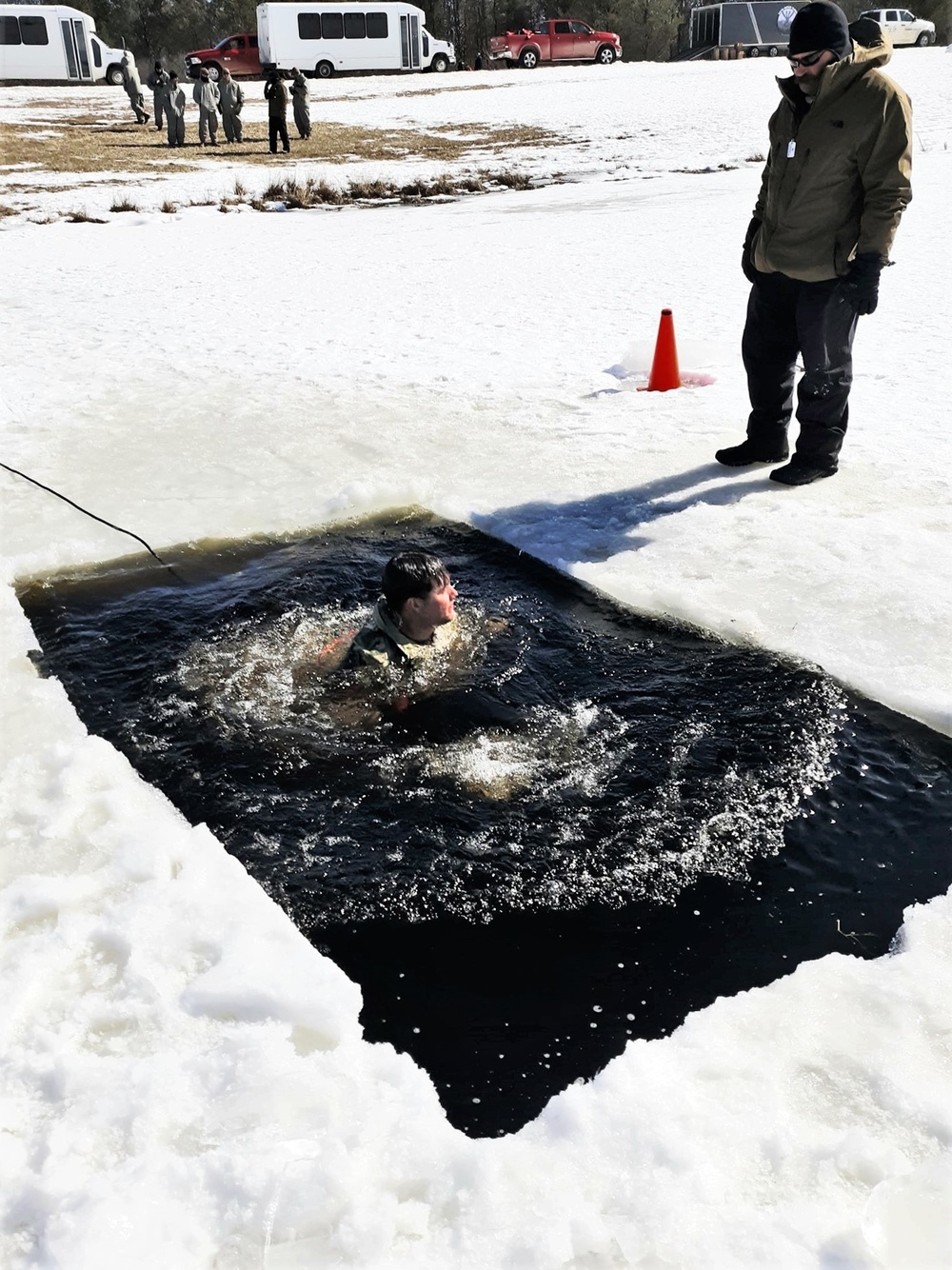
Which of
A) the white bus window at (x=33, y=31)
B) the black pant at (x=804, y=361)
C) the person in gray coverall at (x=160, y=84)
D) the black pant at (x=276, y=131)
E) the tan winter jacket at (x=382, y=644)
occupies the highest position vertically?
the white bus window at (x=33, y=31)

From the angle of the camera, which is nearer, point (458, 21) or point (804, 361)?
point (804, 361)

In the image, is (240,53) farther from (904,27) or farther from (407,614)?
(407,614)

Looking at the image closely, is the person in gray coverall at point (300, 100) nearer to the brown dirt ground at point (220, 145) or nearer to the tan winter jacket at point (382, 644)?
the brown dirt ground at point (220, 145)

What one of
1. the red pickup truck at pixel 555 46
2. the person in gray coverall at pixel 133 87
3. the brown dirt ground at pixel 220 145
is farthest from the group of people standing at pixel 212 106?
the red pickup truck at pixel 555 46

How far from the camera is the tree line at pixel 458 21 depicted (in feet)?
203

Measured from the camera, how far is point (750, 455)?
6.39 m

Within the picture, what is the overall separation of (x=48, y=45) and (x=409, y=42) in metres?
14.1

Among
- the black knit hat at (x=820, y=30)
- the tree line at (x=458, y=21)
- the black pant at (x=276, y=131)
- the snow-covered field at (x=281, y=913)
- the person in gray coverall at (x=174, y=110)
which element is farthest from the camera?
the tree line at (x=458, y=21)

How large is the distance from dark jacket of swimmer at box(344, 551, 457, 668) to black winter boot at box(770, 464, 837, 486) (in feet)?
7.82

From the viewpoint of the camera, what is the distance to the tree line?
61812mm

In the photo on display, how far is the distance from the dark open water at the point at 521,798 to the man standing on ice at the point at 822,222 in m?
1.87

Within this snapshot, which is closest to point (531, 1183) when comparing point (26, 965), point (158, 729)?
point (26, 965)

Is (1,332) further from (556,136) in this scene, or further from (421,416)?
(556,136)

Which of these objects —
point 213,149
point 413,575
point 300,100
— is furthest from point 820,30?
point 300,100
